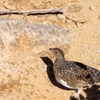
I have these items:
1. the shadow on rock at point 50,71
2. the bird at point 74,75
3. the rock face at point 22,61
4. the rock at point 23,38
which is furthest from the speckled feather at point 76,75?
the rock at point 23,38

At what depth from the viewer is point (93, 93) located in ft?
22.0

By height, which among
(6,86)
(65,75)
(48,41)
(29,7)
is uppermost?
(29,7)

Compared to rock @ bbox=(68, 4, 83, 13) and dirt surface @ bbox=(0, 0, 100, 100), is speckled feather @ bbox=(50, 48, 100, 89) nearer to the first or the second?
dirt surface @ bbox=(0, 0, 100, 100)

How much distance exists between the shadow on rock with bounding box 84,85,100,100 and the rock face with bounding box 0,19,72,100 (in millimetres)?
1869

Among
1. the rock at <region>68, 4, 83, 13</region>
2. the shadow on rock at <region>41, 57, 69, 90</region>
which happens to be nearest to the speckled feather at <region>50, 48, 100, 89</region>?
the shadow on rock at <region>41, 57, 69, 90</region>

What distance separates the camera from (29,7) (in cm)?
1046

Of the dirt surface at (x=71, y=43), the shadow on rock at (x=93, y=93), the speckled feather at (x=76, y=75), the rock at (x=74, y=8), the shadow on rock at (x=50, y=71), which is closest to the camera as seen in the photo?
the speckled feather at (x=76, y=75)

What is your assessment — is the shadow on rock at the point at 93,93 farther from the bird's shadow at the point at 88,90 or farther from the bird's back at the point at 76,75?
the bird's back at the point at 76,75

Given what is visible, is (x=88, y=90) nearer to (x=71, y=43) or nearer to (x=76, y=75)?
(x=76, y=75)

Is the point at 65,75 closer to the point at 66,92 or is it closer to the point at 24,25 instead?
the point at 66,92

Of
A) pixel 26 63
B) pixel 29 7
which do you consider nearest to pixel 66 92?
pixel 26 63

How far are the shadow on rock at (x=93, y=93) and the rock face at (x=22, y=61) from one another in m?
1.87

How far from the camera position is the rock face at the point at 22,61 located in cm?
625

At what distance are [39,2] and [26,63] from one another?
5.72 meters
